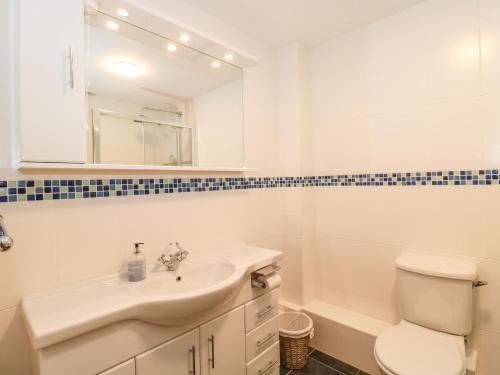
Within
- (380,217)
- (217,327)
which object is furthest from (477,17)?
(217,327)

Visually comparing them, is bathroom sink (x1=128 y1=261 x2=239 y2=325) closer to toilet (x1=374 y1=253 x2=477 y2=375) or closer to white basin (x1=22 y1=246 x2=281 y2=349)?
white basin (x1=22 y1=246 x2=281 y2=349)

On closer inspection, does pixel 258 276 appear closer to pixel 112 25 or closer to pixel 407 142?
pixel 407 142

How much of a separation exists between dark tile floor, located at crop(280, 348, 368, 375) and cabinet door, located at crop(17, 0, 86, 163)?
A: 5.83ft

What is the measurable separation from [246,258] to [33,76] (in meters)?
1.20

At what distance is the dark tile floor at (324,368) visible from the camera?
1.74m

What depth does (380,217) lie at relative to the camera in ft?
6.00

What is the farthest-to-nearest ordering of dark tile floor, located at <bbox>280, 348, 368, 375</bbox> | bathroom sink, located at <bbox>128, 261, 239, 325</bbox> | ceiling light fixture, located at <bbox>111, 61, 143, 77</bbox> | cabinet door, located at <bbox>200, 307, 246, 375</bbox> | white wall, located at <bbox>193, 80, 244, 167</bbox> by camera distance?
dark tile floor, located at <bbox>280, 348, 368, 375</bbox>, white wall, located at <bbox>193, 80, 244, 167</bbox>, ceiling light fixture, located at <bbox>111, 61, 143, 77</bbox>, cabinet door, located at <bbox>200, 307, 246, 375</bbox>, bathroom sink, located at <bbox>128, 261, 239, 325</bbox>

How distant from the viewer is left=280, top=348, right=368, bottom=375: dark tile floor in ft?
5.72

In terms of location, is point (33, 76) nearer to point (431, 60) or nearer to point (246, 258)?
point (246, 258)

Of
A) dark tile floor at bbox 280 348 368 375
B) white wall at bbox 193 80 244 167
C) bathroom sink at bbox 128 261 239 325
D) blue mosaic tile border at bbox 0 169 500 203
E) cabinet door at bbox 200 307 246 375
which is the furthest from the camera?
dark tile floor at bbox 280 348 368 375

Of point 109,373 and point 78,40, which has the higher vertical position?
point 78,40

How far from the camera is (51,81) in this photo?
3.37 ft

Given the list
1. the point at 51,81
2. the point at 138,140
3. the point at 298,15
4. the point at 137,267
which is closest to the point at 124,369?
the point at 137,267

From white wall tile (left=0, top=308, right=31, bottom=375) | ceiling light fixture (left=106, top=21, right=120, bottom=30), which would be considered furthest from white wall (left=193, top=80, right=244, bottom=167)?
white wall tile (left=0, top=308, right=31, bottom=375)
